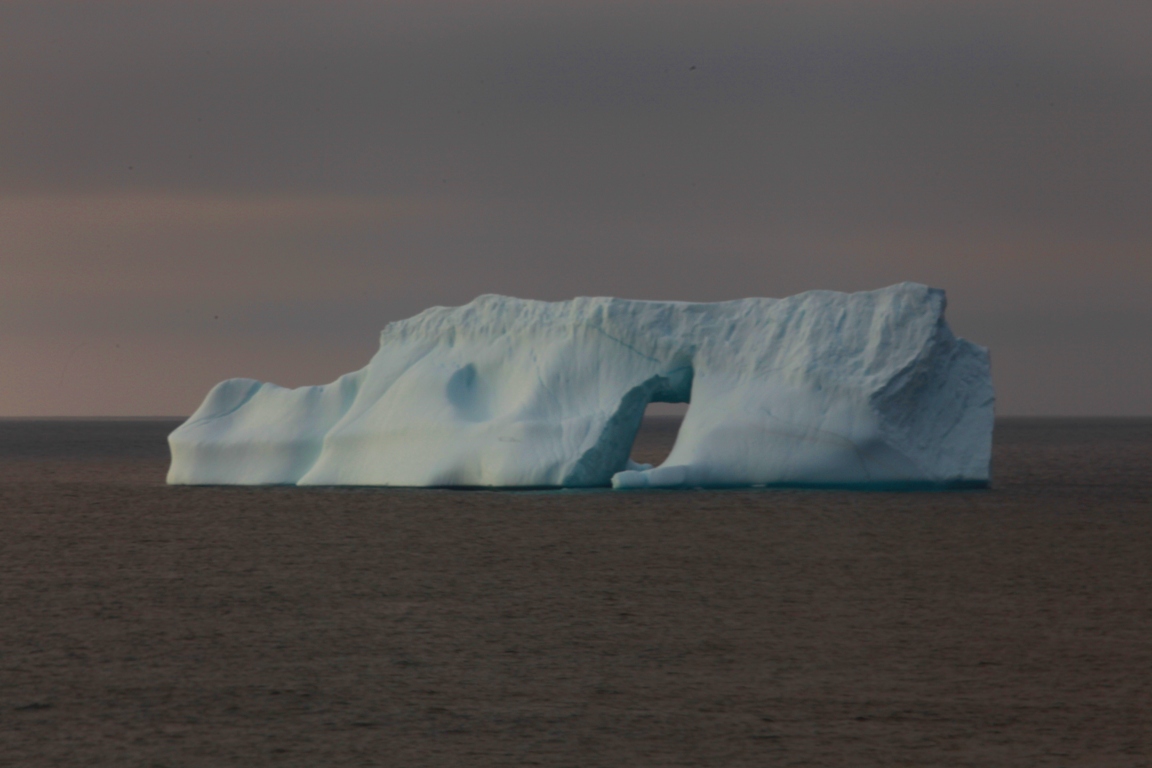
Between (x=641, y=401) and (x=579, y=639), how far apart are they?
11149 mm

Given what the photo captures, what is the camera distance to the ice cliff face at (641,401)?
19.8 m

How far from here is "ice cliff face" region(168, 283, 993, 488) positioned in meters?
19.8

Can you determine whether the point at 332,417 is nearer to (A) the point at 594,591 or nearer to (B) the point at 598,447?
(B) the point at 598,447

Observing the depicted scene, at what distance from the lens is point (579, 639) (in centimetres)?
970

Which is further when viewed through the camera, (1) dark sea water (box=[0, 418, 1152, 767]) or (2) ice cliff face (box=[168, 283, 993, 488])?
(2) ice cliff face (box=[168, 283, 993, 488])

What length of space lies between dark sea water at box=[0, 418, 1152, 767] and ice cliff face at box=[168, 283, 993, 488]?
48.2 inches

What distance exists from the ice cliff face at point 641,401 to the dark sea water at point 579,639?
1225 mm

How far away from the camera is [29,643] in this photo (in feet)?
31.9

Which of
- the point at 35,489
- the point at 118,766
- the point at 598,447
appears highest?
the point at 118,766

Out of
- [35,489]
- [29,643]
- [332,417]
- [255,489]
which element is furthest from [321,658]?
[35,489]

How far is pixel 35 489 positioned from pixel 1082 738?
24.9 metres

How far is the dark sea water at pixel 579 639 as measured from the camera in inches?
272

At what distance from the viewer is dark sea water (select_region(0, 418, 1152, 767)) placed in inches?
272

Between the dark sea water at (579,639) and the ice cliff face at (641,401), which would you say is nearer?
the dark sea water at (579,639)
